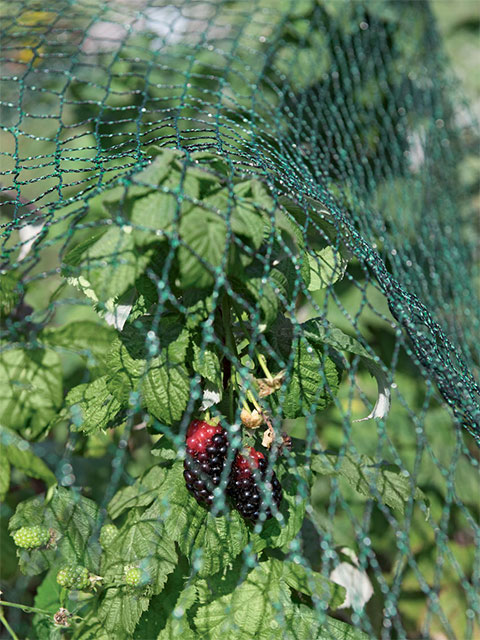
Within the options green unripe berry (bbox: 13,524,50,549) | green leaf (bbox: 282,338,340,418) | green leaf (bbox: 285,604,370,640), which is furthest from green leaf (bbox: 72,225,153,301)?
green leaf (bbox: 285,604,370,640)

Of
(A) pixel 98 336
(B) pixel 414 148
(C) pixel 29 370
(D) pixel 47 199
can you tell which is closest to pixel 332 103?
(B) pixel 414 148

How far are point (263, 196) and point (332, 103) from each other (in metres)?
1.29

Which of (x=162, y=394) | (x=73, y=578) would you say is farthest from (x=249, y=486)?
(x=73, y=578)

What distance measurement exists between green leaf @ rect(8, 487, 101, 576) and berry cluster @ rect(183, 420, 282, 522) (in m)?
0.19

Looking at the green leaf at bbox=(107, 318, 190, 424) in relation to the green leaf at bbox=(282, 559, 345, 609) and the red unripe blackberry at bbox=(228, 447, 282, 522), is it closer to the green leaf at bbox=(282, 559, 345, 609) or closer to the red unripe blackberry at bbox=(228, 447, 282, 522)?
the red unripe blackberry at bbox=(228, 447, 282, 522)

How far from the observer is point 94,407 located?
0.75 metres

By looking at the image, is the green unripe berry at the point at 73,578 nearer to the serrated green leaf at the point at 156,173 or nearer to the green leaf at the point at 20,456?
the green leaf at the point at 20,456

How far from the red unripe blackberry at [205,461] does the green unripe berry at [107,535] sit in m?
0.16

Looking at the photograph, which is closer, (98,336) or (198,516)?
(198,516)

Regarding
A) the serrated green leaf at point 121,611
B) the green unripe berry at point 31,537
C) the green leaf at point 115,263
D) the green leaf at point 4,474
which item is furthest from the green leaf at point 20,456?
the green leaf at point 115,263

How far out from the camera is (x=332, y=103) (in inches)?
71.4

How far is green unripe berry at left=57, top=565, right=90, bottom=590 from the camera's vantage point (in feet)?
2.44

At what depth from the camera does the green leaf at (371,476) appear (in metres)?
0.79

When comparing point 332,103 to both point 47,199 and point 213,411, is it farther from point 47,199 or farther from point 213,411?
point 213,411
